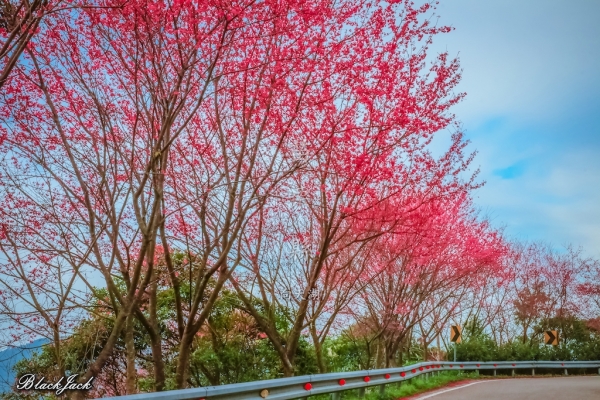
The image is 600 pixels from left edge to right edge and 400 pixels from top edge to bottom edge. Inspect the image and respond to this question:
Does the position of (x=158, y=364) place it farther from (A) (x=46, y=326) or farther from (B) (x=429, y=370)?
(B) (x=429, y=370)

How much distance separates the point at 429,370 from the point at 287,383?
37.1 ft

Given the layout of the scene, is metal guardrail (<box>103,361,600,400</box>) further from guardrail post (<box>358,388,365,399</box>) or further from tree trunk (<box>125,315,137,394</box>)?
tree trunk (<box>125,315,137,394</box>)

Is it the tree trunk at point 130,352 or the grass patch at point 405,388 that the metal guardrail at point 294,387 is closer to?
the grass patch at point 405,388

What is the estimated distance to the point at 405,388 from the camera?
49.5 ft

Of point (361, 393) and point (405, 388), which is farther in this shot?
point (405, 388)

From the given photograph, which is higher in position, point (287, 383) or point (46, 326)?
point (46, 326)

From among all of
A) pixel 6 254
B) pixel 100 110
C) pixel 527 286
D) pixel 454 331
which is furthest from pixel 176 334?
pixel 527 286

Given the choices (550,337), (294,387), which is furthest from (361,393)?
(550,337)

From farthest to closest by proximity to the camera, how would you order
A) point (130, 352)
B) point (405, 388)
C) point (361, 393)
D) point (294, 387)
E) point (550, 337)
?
point (550, 337) → point (405, 388) → point (361, 393) → point (130, 352) → point (294, 387)

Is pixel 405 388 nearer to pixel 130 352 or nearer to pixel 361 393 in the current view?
pixel 361 393

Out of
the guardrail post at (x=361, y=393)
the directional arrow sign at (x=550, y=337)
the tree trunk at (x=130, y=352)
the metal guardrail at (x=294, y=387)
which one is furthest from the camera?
the directional arrow sign at (x=550, y=337)

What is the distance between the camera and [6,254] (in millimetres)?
9875

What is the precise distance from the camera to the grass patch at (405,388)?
12688 millimetres

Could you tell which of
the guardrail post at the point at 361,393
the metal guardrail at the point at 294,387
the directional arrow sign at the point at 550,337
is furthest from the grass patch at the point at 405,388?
the directional arrow sign at the point at 550,337
